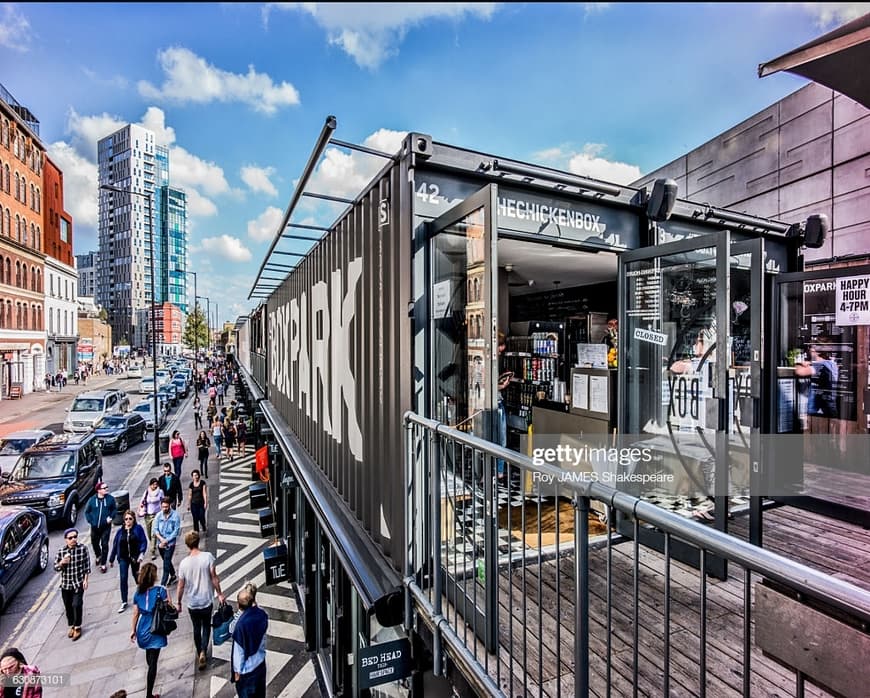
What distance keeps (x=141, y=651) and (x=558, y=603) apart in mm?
7692

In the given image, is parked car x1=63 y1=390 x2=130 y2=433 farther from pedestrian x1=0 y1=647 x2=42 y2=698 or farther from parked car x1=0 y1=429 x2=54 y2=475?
pedestrian x1=0 y1=647 x2=42 y2=698

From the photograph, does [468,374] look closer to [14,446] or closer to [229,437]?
[14,446]

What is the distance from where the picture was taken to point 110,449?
665 inches

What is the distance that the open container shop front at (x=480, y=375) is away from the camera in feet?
8.40

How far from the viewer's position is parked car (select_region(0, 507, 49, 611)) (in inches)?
289

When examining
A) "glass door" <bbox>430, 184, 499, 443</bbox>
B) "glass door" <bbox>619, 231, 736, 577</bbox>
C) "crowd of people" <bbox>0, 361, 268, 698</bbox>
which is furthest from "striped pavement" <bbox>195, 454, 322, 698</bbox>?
"glass door" <bbox>430, 184, 499, 443</bbox>

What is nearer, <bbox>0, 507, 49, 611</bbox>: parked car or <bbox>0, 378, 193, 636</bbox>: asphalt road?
<bbox>0, 507, 49, 611</bbox>: parked car

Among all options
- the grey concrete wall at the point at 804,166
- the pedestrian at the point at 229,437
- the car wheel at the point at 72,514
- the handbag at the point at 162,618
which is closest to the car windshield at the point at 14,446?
the car wheel at the point at 72,514

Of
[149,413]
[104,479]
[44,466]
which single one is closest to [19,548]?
[44,466]

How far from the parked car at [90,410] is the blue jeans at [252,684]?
50.7 ft

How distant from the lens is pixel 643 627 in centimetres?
245

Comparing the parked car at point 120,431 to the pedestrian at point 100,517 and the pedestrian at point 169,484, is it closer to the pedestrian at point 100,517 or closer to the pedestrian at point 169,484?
the pedestrian at point 169,484

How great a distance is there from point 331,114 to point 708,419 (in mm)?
3359

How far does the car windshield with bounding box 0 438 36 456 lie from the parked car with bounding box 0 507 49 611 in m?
5.87
